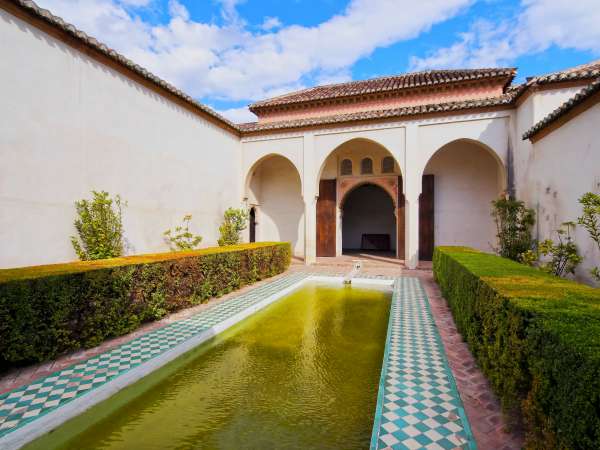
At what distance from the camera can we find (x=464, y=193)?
12.4 meters

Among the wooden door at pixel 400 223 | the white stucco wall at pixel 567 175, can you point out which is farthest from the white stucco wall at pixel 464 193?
the white stucco wall at pixel 567 175

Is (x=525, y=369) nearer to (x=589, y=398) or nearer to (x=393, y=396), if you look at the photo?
(x=589, y=398)

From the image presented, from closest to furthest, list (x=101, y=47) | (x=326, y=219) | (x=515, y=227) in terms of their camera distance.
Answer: (x=101, y=47) < (x=515, y=227) < (x=326, y=219)

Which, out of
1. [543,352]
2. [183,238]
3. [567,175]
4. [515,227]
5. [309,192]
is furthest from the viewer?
[309,192]

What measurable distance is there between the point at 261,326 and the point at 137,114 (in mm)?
6410

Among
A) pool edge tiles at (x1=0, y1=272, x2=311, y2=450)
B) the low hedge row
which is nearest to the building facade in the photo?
the low hedge row

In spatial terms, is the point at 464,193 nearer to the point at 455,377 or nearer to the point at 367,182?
the point at 367,182

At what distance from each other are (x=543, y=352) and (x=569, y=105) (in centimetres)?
638

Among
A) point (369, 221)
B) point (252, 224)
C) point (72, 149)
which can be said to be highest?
point (72, 149)

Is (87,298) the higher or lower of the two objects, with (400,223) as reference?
lower

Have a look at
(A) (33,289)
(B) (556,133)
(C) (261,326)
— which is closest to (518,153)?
(B) (556,133)

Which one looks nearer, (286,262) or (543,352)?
(543,352)

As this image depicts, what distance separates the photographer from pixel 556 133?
7.12 m

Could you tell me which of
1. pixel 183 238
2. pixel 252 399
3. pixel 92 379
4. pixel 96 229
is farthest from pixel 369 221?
pixel 92 379
